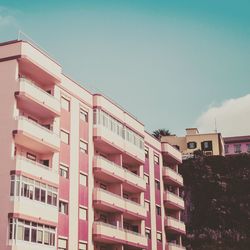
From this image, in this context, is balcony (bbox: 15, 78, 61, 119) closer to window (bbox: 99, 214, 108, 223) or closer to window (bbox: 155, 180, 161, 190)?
window (bbox: 99, 214, 108, 223)

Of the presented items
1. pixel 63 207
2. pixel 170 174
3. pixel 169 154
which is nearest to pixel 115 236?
pixel 63 207

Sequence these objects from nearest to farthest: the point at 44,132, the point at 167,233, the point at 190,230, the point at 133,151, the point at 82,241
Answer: the point at 44,132 < the point at 82,241 < the point at 133,151 < the point at 167,233 < the point at 190,230

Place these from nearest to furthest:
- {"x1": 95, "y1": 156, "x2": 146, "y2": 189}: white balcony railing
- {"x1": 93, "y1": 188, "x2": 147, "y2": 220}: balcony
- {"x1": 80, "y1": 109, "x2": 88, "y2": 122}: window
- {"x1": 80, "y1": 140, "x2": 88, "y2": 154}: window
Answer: {"x1": 80, "y1": 140, "x2": 88, "y2": 154}: window → {"x1": 93, "y1": 188, "x2": 147, "y2": 220}: balcony → {"x1": 80, "y1": 109, "x2": 88, "y2": 122}: window → {"x1": 95, "y1": 156, "x2": 146, "y2": 189}: white balcony railing

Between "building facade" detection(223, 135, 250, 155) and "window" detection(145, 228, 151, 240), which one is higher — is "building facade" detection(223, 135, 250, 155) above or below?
above

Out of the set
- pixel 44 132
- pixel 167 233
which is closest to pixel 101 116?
pixel 44 132

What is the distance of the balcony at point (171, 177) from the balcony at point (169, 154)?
211 centimetres

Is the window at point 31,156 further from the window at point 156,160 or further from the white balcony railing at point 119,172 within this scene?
the window at point 156,160

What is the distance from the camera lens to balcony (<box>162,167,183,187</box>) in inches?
2808

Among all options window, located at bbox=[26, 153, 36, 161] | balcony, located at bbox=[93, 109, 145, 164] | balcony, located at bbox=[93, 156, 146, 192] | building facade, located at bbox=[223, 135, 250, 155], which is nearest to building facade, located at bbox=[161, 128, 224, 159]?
building facade, located at bbox=[223, 135, 250, 155]

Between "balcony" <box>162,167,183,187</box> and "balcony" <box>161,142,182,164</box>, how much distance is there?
211 centimetres

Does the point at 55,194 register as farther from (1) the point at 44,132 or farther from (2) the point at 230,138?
(2) the point at 230,138

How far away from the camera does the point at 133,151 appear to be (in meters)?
61.0

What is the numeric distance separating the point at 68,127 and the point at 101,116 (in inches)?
248

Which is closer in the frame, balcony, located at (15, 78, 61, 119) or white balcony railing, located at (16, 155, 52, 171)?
white balcony railing, located at (16, 155, 52, 171)
